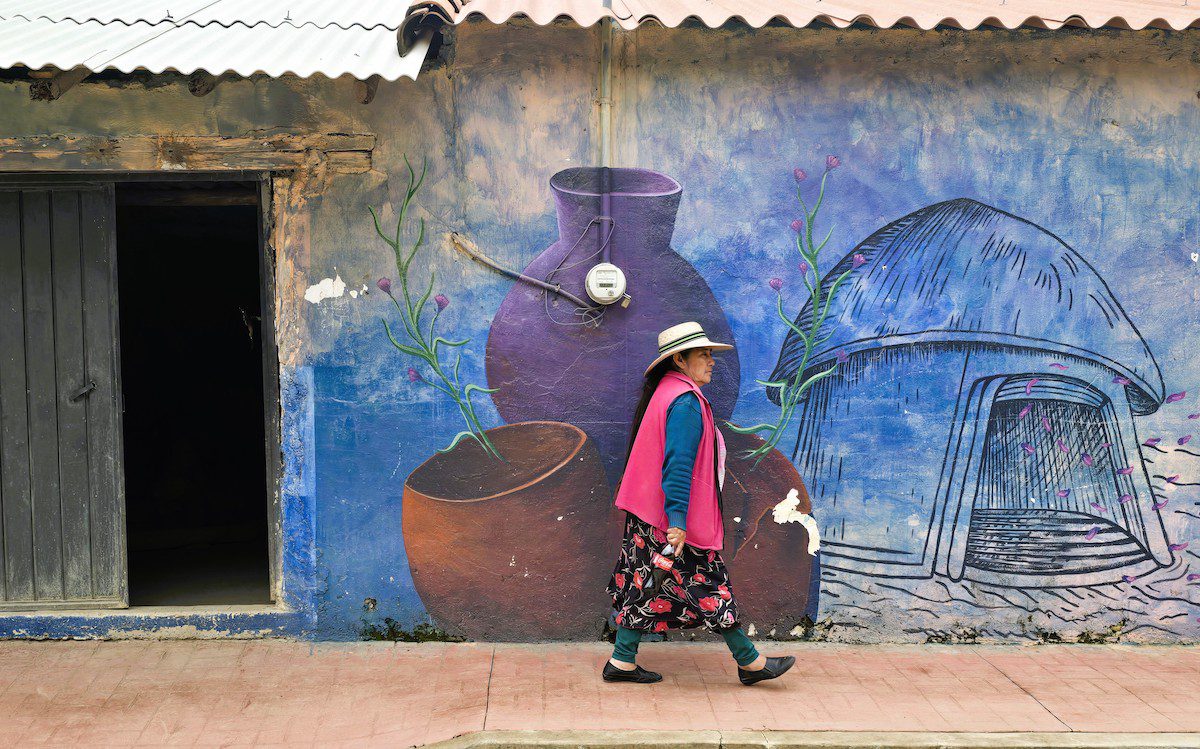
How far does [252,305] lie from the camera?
8297 mm

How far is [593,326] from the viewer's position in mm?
5270

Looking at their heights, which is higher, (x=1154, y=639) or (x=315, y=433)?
(x=315, y=433)

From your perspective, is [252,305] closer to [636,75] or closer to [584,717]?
[636,75]

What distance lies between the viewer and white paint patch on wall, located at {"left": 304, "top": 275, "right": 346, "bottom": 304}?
5207 millimetres

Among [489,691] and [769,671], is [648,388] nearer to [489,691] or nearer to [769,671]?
[769,671]

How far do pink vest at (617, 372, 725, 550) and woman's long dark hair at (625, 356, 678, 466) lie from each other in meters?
0.08

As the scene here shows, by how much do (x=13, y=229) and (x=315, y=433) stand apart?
6.28 ft

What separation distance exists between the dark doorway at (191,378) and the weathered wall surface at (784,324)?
101 inches

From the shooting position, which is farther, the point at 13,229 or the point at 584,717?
the point at 13,229

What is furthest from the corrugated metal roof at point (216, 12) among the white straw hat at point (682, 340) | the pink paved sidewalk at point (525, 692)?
the pink paved sidewalk at point (525, 692)

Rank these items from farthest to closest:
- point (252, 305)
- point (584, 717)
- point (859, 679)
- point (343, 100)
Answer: point (252, 305) → point (343, 100) → point (859, 679) → point (584, 717)

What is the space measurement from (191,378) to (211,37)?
4140mm

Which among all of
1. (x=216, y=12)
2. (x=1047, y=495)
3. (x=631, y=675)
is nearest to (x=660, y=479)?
(x=631, y=675)

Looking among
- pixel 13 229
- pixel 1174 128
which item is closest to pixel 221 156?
pixel 13 229
